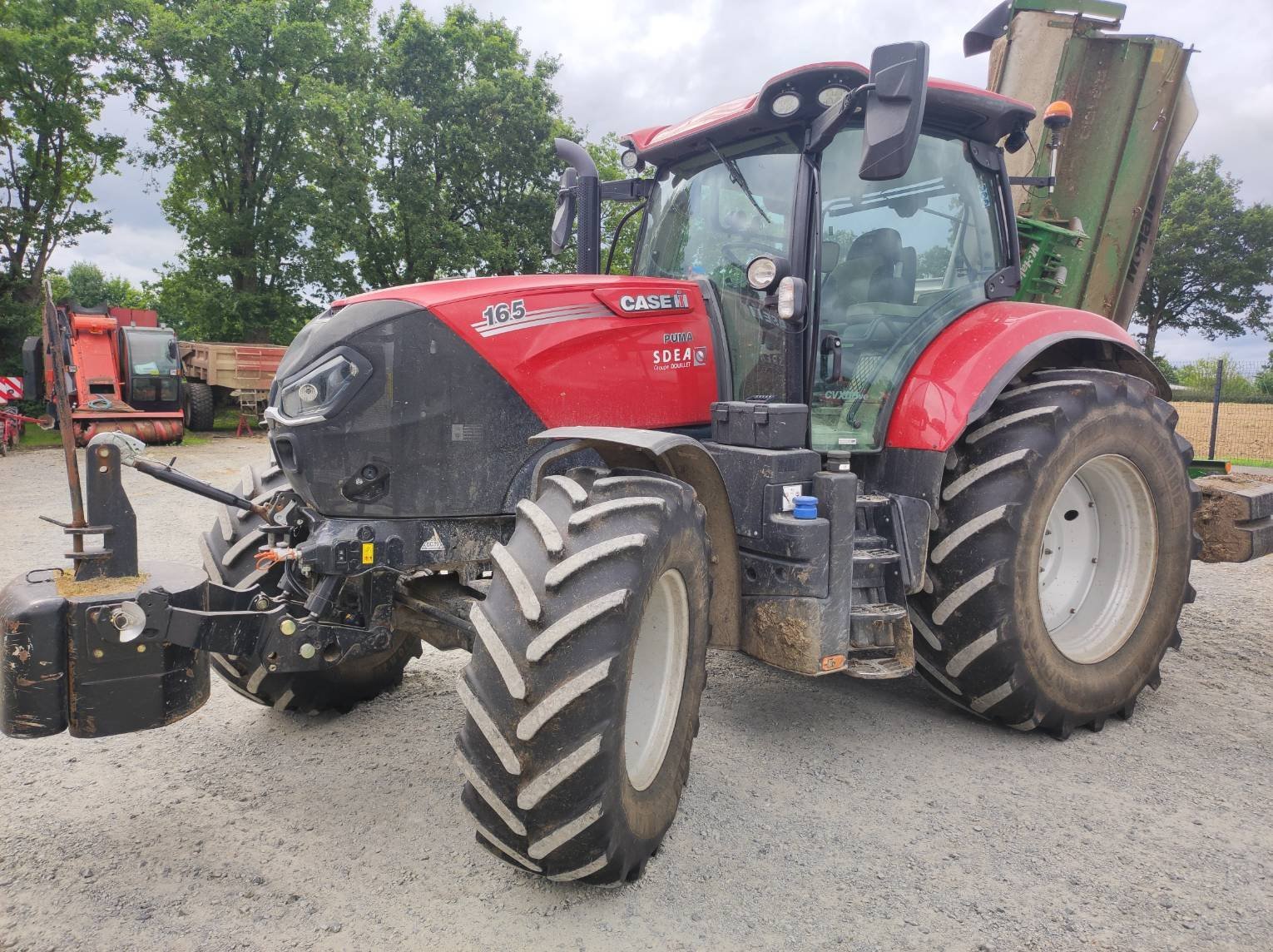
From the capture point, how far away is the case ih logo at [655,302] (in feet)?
10.5

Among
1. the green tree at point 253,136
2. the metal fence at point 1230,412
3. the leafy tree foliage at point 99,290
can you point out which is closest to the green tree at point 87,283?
the leafy tree foliage at point 99,290

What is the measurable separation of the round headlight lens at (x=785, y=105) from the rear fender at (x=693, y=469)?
4.16 ft

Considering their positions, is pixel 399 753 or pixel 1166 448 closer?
pixel 399 753

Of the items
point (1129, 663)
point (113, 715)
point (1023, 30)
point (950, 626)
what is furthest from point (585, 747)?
point (1023, 30)

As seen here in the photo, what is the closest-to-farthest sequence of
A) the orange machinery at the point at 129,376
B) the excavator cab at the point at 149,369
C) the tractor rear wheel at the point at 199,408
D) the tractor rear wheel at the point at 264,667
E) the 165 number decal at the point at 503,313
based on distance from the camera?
the 165 number decal at the point at 503,313
the tractor rear wheel at the point at 264,667
the orange machinery at the point at 129,376
the excavator cab at the point at 149,369
the tractor rear wheel at the point at 199,408

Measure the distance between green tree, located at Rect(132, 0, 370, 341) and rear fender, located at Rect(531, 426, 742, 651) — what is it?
21.8 metres

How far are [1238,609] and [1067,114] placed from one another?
3677mm

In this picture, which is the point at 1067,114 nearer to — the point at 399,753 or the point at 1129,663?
the point at 1129,663

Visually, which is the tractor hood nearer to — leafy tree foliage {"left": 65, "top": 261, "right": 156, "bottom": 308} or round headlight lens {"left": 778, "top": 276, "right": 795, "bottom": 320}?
round headlight lens {"left": 778, "top": 276, "right": 795, "bottom": 320}

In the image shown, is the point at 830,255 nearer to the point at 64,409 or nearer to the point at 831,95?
the point at 831,95

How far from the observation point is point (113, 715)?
240 cm

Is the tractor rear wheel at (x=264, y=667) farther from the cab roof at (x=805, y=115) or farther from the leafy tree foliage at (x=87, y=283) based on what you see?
Result: the leafy tree foliage at (x=87, y=283)

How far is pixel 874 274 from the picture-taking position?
11.9 feet

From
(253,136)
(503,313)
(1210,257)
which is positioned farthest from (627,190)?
(1210,257)
